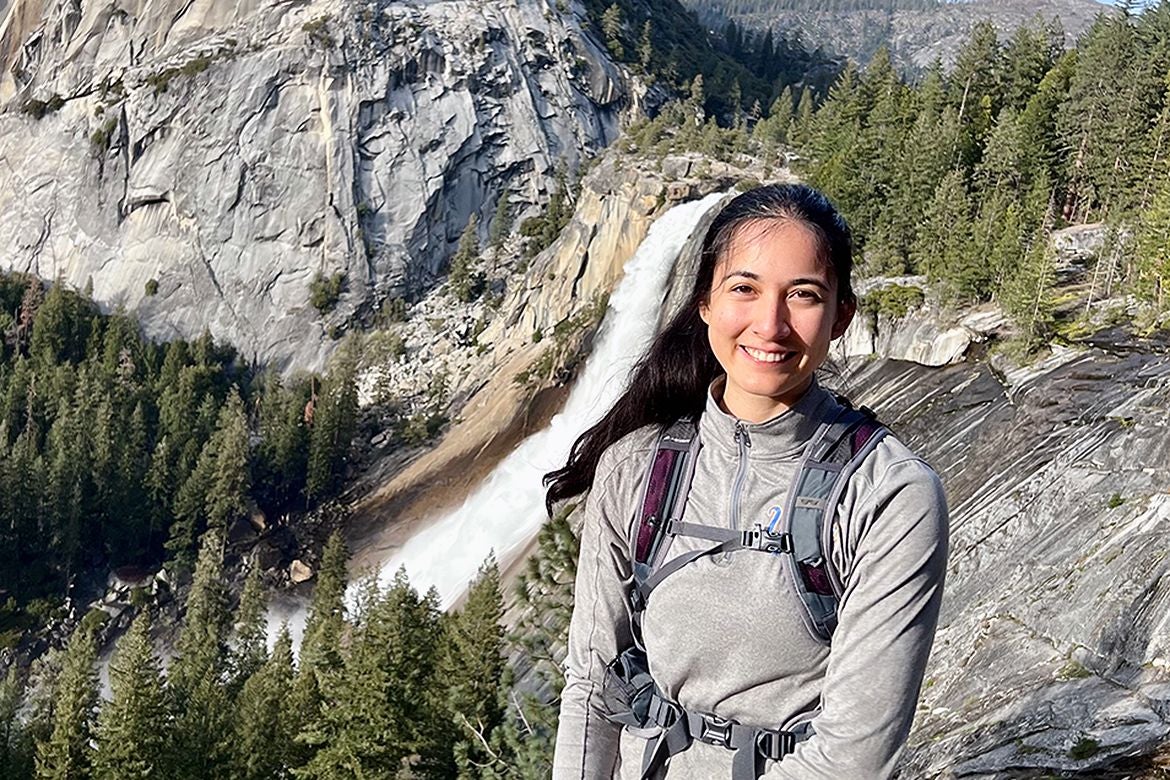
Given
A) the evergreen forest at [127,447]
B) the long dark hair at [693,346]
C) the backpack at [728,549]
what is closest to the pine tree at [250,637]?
the evergreen forest at [127,447]

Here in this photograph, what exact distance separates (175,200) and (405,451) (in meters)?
39.0

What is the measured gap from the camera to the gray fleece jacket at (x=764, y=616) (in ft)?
8.61

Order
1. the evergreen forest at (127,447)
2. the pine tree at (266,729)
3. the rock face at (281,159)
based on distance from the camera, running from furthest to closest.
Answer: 1. the rock face at (281,159)
2. the evergreen forest at (127,447)
3. the pine tree at (266,729)

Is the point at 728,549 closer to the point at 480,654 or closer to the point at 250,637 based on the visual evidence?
the point at 480,654

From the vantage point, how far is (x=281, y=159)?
273 ft

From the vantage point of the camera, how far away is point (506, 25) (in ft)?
294

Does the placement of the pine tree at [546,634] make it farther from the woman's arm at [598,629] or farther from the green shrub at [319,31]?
the green shrub at [319,31]

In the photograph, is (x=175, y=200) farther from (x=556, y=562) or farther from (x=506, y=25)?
(x=556, y=562)

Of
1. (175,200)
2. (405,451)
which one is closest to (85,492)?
(405,451)

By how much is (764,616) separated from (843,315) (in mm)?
1116

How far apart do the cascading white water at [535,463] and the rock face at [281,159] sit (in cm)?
3169

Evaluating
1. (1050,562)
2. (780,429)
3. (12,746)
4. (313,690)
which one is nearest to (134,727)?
(313,690)

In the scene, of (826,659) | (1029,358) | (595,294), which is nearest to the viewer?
(826,659)

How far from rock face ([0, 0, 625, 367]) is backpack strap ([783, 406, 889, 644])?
80507 mm
